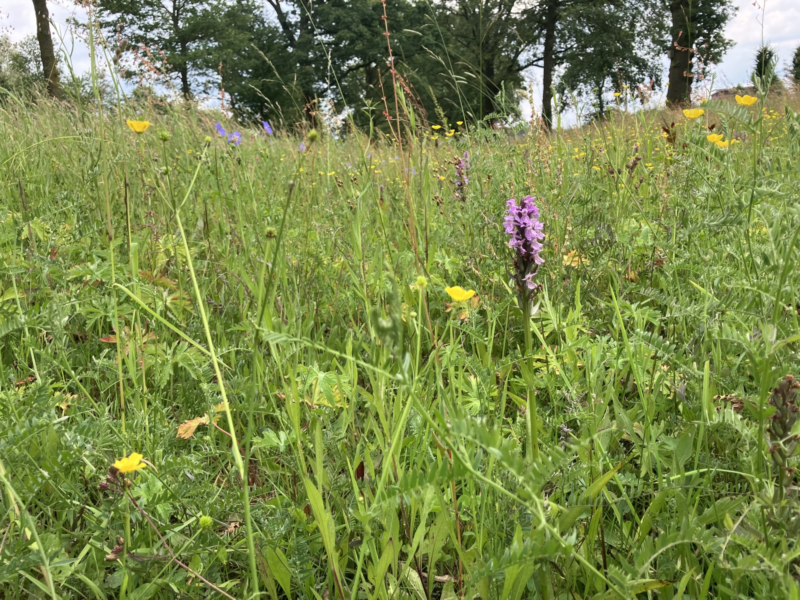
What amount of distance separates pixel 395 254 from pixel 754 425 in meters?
1.38

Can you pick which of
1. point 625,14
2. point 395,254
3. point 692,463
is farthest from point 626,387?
point 625,14

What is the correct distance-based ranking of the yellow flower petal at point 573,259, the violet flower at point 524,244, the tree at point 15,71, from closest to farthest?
1. the violet flower at point 524,244
2. the yellow flower petal at point 573,259
3. the tree at point 15,71

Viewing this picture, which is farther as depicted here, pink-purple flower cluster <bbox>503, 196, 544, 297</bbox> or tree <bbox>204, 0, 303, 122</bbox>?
tree <bbox>204, 0, 303, 122</bbox>

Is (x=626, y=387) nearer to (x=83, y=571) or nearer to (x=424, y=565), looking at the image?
(x=424, y=565)

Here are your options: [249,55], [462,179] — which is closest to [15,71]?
[462,179]

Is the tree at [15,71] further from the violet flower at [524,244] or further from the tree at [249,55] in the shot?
the tree at [249,55]

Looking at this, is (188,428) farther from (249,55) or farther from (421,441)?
(249,55)

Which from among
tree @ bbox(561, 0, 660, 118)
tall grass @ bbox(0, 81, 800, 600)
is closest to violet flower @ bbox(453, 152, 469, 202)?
Result: tall grass @ bbox(0, 81, 800, 600)

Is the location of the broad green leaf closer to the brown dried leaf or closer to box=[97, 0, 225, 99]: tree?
the brown dried leaf

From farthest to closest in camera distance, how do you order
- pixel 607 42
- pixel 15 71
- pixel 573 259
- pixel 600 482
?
pixel 607 42, pixel 15 71, pixel 573 259, pixel 600 482

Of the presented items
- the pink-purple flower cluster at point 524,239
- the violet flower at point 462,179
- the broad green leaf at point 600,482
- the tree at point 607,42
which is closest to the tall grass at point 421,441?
the broad green leaf at point 600,482

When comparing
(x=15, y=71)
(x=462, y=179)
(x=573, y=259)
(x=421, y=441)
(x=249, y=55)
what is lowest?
(x=421, y=441)

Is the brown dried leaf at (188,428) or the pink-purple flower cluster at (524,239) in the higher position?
the pink-purple flower cluster at (524,239)

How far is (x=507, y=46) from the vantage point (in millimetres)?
23219
